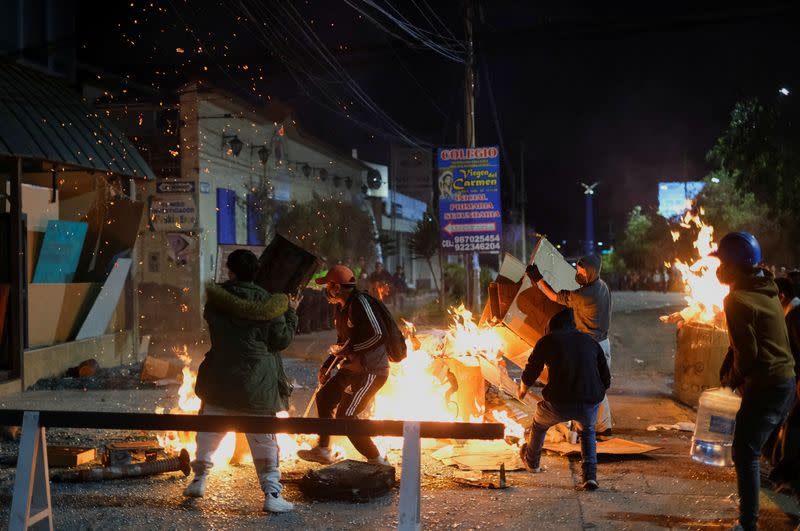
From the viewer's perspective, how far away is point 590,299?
7.67 m

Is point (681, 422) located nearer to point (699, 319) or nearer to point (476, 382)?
point (699, 319)

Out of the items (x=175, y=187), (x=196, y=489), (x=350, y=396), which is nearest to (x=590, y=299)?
(x=350, y=396)

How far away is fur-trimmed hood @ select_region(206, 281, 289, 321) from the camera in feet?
17.4

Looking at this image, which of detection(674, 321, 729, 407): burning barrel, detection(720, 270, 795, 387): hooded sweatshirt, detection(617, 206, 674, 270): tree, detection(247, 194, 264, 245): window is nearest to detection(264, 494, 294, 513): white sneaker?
detection(720, 270, 795, 387): hooded sweatshirt

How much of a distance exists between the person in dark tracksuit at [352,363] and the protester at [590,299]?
1.95 metres

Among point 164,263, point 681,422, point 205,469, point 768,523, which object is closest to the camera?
point 768,523

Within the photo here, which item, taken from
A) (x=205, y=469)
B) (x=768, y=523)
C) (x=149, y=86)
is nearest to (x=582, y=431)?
(x=768, y=523)

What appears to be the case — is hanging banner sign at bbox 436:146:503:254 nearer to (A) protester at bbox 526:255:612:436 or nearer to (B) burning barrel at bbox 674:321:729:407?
(B) burning barrel at bbox 674:321:729:407

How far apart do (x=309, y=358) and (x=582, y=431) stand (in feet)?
31.4

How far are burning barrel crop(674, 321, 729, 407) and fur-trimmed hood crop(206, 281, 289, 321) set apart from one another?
5.51 meters

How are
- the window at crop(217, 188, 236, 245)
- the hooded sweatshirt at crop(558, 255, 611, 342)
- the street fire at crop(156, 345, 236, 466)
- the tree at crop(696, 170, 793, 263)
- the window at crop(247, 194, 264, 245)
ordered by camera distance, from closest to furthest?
the street fire at crop(156, 345, 236, 466)
the hooded sweatshirt at crop(558, 255, 611, 342)
the window at crop(217, 188, 236, 245)
the window at crop(247, 194, 264, 245)
the tree at crop(696, 170, 793, 263)

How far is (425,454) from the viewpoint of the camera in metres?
7.07

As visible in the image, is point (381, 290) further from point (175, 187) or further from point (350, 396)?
point (350, 396)

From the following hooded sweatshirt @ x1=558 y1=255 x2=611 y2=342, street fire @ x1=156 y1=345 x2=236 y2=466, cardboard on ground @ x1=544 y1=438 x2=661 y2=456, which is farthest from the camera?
hooded sweatshirt @ x1=558 y1=255 x2=611 y2=342
